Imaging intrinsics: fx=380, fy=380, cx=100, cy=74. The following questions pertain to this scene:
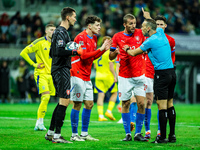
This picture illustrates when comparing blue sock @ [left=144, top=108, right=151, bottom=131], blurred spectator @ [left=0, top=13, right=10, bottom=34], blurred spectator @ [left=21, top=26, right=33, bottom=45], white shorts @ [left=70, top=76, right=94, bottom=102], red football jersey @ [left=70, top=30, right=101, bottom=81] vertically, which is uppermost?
blurred spectator @ [left=0, top=13, right=10, bottom=34]

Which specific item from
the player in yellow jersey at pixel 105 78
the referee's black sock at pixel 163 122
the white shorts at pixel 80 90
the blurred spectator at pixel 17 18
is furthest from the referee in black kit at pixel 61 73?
the blurred spectator at pixel 17 18

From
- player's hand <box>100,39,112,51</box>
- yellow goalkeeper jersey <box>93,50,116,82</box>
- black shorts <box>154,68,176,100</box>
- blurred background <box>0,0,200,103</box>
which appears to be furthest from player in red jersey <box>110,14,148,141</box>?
blurred background <box>0,0,200,103</box>

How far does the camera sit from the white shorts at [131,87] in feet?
27.0

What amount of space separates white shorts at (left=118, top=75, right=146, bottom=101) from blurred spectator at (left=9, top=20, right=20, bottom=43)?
56.0 ft

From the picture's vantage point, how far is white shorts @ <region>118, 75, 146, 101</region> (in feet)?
27.0

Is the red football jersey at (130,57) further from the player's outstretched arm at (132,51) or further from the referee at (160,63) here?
the referee at (160,63)

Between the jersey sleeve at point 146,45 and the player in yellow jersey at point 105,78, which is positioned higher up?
the jersey sleeve at point 146,45

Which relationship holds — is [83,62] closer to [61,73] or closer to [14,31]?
[61,73]

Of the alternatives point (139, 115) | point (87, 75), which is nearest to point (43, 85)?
point (87, 75)

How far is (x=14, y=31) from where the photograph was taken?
79.5 ft

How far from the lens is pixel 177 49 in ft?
83.0

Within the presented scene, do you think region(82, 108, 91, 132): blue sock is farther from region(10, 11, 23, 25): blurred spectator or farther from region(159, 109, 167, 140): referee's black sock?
region(10, 11, 23, 25): blurred spectator

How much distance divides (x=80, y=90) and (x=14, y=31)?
56.7 ft

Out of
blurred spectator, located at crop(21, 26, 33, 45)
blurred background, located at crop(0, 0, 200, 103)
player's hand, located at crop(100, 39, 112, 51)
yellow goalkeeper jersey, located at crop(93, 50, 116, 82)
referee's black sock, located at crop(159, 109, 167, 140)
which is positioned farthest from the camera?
blurred spectator, located at crop(21, 26, 33, 45)
